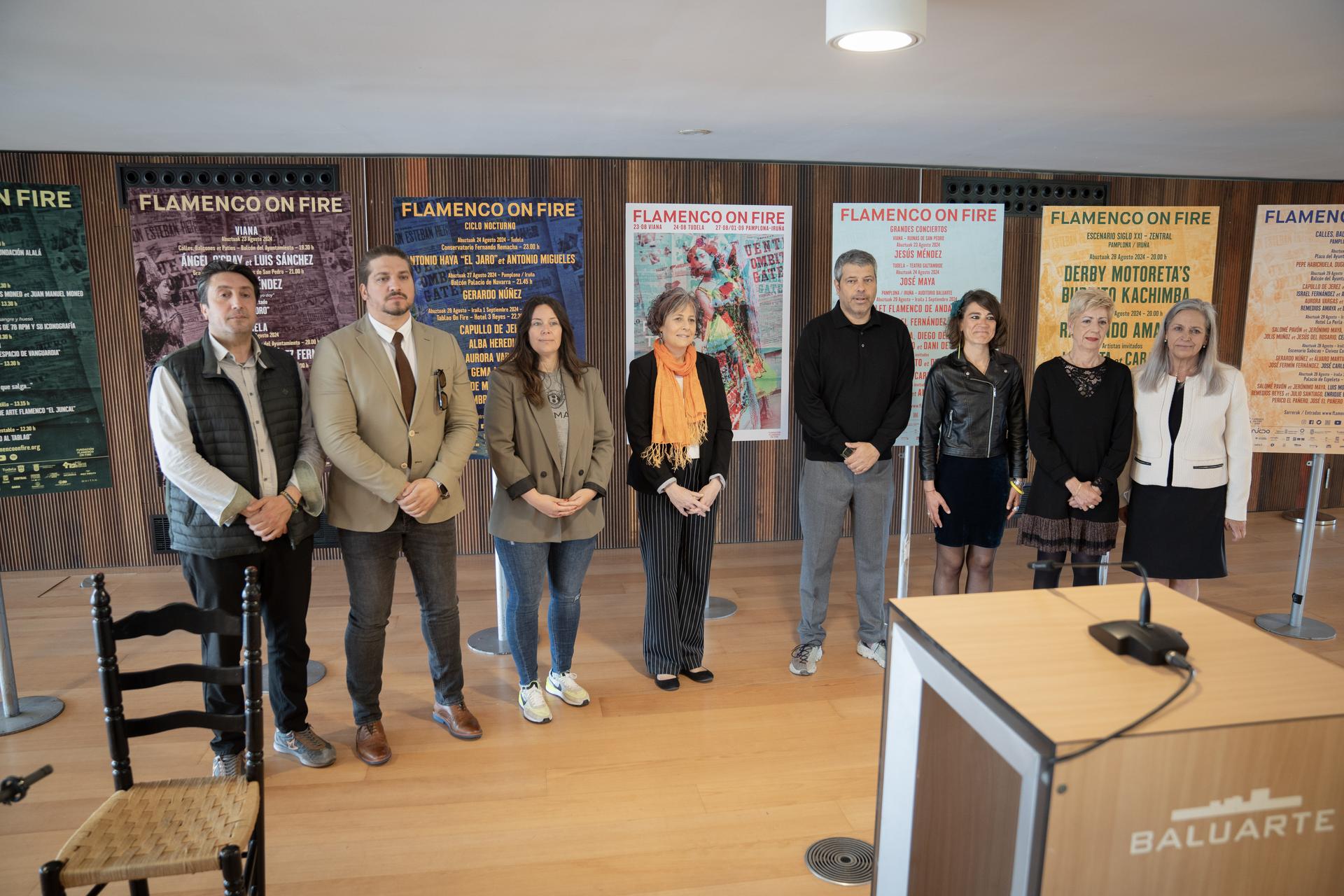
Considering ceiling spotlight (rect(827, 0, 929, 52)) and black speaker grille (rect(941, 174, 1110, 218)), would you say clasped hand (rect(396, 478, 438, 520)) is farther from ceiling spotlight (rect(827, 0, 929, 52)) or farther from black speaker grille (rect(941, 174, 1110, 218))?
black speaker grille (rect(941, 174, 1110, 218))

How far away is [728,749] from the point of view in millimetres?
2805

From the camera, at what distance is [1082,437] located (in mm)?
3137

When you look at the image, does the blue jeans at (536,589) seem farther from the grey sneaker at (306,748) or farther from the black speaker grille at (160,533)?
the black speaker grille at (160,533)

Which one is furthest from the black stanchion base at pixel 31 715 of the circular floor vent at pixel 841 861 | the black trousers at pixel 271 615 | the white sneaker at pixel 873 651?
the white sneaker at pixel 873 651

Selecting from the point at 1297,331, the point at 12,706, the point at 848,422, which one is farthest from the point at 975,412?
the point at 12,706

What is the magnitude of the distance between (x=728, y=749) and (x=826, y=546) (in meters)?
0.94

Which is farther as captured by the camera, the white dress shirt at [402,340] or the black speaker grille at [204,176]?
the black speaker grille at [204,176]

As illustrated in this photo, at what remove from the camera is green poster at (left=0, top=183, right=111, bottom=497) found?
3.28 m

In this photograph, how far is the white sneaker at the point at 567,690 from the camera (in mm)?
3074

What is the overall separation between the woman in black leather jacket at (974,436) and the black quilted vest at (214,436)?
96.6 inches

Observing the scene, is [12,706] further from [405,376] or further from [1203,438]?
[1203,438]

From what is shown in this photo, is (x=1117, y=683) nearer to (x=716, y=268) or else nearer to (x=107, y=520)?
(x=716, y=268)

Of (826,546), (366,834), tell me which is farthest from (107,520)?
(826,546)

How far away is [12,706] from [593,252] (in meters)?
3.34
